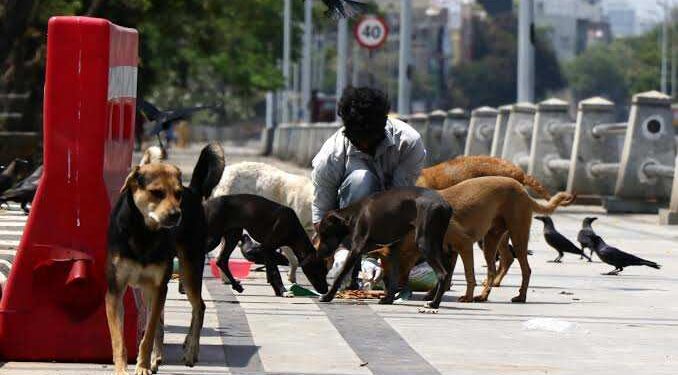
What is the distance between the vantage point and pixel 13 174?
19297mm

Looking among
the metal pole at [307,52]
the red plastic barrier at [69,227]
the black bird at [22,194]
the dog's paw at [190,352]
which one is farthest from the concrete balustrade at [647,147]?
the metal pole at [307,52]

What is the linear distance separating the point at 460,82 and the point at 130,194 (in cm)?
16541

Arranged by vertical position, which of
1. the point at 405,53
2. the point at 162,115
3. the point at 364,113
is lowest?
the point at 162,115

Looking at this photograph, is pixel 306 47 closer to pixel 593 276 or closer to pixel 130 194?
pixel 593 276

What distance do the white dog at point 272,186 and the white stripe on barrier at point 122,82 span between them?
16.5ft

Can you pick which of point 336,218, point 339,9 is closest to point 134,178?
point 336,218

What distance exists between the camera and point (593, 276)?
15242mm

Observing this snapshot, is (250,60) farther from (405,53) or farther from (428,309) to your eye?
(428,309)

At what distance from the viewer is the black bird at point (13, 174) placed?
18.7m

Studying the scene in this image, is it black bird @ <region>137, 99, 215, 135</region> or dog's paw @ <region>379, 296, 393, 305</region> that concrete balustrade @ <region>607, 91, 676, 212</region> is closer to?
black bird @ <region>137, 99, 215, 135</region>

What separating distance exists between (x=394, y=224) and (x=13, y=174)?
25.8 feet

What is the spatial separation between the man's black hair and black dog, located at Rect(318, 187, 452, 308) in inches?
31.9

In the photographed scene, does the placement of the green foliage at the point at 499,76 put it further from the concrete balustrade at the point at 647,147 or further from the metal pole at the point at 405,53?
the concrete balustrade at the point at 647,147

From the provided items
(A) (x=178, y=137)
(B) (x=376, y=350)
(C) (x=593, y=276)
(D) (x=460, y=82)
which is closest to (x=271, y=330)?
(B) (x=376, y=350)
